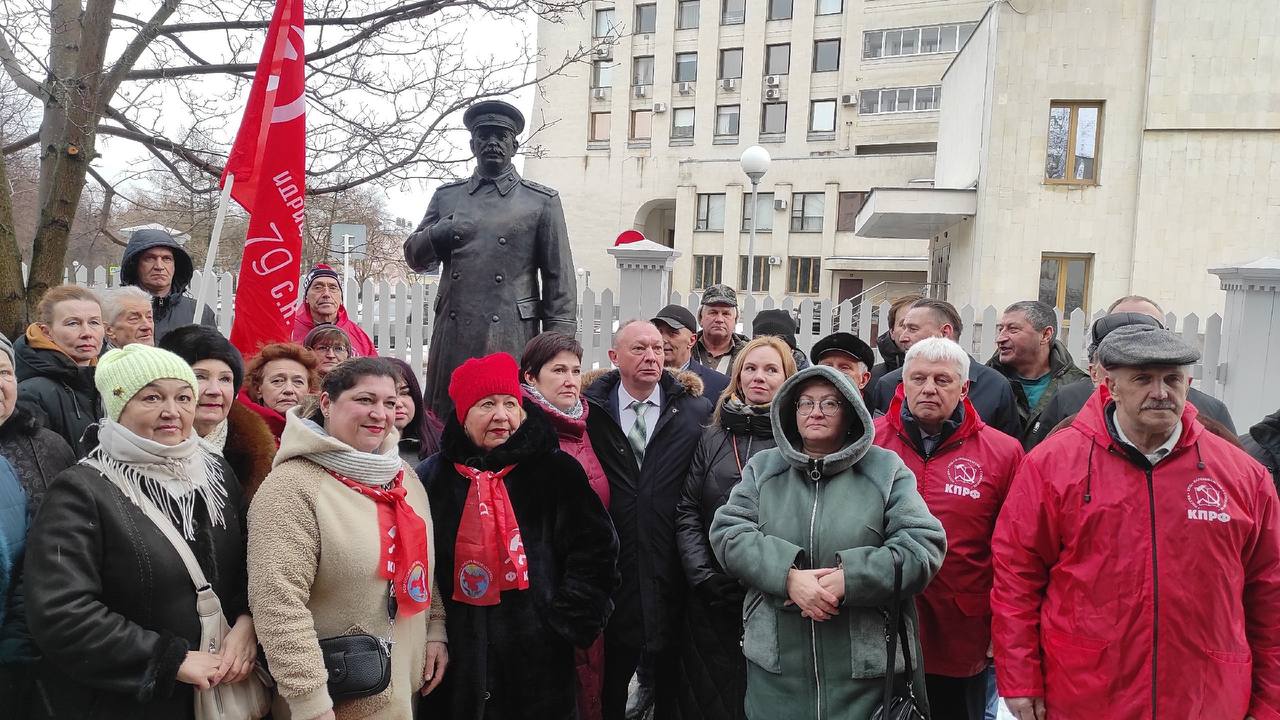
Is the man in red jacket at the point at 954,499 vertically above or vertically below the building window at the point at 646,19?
below

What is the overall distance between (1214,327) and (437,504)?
799cm

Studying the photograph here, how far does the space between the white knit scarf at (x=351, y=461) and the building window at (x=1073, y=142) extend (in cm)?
1908

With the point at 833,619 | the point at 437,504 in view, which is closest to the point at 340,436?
the point at 437,504

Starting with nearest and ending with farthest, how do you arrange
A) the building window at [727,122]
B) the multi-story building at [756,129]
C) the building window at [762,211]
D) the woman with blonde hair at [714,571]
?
the woman with blonde hair at [714,571] < the multi-story building at [756,129] < the building window at [762,211] < the building window at [727,122]

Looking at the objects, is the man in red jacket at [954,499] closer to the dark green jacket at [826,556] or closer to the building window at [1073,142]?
the dark green jacket at [826,556]

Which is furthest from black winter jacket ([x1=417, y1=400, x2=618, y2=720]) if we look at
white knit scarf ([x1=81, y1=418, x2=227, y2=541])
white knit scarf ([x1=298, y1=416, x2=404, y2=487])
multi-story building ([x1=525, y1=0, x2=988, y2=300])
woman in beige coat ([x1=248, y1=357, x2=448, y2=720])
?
multi-story building ([x1=525, y1=0, x2=988, y2=300])

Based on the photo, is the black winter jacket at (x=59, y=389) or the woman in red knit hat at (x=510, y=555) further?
the black winter jacket at (x=59, y=389)

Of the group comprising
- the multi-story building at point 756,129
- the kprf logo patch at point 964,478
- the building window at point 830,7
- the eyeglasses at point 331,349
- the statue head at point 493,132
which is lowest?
the kprf logo patch at point 964,478

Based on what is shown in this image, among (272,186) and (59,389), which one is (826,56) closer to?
(272,186)

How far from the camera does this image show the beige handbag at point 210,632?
7.82ft

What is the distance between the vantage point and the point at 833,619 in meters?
2.88

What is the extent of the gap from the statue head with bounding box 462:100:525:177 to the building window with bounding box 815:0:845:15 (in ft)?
122

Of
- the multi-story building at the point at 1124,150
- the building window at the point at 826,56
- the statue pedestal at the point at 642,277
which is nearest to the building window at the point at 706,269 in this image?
the building window at the point at 826,56

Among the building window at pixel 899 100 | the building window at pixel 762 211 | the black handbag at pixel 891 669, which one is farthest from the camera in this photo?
the building window at pixel 762 211
